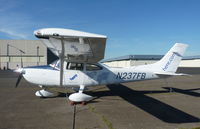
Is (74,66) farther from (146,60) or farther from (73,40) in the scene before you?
(146,60)

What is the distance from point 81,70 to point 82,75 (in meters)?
0.24

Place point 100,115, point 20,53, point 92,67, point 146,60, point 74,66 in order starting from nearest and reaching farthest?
point 100,115
point 74,66
point 92,67
point 20,53
point 146,60

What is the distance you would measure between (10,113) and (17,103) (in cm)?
157

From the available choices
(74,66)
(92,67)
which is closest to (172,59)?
(92,67)

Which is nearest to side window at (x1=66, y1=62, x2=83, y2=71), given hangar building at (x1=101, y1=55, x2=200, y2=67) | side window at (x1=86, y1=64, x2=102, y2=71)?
side window at (x1=86, y1=64, x2=102, y2=71)

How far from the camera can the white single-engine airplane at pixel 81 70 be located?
6186 mm

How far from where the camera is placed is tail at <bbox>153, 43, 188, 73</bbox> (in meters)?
9.80

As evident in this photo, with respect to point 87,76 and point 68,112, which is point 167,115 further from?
point 87,76

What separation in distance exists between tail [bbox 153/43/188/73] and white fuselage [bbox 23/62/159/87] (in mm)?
1348

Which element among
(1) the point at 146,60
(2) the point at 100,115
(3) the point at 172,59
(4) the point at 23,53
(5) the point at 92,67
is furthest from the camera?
(1) the point at 146,60

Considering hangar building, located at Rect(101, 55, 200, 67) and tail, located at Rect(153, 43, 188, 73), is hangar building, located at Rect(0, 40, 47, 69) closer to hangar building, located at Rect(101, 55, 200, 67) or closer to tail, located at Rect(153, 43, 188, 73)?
hangar building, located at Rect(101, 55, 200, 67)

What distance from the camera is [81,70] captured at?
28.2 feet

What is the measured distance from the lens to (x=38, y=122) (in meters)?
5.33

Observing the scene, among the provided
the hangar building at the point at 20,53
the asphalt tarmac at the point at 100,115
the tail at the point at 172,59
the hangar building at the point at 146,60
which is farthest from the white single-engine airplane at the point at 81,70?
the hangar building at the point at 146,60
